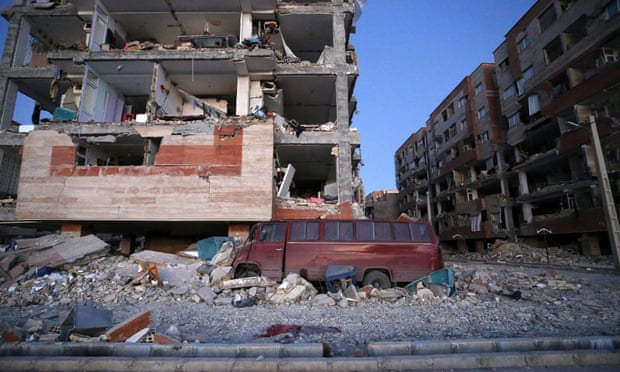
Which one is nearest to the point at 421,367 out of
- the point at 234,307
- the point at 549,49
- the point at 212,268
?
the point at 234,307

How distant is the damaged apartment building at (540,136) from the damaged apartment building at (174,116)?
13423 mm

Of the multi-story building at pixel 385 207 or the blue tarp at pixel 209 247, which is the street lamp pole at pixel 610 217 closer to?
the blue tarp at pixel 209 247

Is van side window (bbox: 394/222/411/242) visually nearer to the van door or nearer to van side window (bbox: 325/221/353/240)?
van side window (bbox: 325/221/353/240)

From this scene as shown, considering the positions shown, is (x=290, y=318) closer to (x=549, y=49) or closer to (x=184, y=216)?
(x=184, y=216)

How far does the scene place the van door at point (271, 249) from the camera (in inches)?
366

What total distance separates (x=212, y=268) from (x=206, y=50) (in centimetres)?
1172

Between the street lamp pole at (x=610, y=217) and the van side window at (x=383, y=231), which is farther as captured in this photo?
the street lamp pole at (x=610, y=217)

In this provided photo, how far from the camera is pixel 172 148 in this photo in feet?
46.9

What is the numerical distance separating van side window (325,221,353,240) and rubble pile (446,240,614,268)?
15050 millimetres

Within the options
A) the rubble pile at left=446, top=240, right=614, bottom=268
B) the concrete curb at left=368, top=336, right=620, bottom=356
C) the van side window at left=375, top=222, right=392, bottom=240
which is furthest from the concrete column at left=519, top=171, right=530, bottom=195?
the concrete curb at left=368, top=336, right=620, bottom=356

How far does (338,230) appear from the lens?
9508mm

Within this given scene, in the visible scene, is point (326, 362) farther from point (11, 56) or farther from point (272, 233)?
point (11, 56)

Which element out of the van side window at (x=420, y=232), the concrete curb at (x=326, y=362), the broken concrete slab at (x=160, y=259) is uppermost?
the van side window at (x=420, y=232)

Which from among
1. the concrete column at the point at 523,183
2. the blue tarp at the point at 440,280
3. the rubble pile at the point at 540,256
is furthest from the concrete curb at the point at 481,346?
the concrete column at the point at 523,183
